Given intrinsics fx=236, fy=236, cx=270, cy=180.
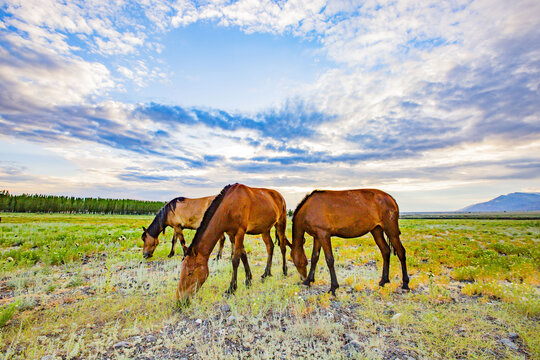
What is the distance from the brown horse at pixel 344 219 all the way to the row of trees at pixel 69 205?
355 ft

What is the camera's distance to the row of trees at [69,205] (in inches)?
3051

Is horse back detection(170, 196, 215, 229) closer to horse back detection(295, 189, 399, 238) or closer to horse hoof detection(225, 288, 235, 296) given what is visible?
horse hoof detection(225, 288, 235, 296)

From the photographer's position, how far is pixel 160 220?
11.5m

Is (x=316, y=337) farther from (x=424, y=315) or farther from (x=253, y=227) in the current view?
(x=253, y=227)

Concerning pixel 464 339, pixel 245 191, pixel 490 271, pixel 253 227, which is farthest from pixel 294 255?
pixel 490 271

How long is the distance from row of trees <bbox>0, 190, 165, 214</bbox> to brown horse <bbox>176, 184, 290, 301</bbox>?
352ft

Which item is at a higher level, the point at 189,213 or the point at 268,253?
the point at 189,213

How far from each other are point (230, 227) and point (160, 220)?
22.5ft

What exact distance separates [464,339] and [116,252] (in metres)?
13.3

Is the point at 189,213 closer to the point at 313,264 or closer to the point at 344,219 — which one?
the point at 313,264

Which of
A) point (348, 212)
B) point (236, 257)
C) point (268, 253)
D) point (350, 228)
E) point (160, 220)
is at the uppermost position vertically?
point (348, 212)

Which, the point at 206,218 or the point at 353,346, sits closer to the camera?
the point at 353,346

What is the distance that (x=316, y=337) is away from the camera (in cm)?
406

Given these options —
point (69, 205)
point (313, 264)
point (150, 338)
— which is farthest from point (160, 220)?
point (69, 205)
